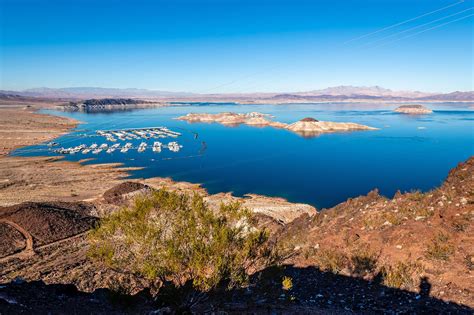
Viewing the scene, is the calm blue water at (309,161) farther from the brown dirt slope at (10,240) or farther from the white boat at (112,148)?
the brown dirt slope at (10,240)

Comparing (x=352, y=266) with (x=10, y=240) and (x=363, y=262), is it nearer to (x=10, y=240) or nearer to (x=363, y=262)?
(x=363, y=262)


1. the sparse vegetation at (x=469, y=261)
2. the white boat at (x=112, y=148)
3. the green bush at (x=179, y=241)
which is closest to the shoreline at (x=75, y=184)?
the white boat at (x=112, y=148)

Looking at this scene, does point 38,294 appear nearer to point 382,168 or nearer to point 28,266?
point 28,266

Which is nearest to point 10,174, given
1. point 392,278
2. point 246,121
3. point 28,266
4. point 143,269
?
point 28,266

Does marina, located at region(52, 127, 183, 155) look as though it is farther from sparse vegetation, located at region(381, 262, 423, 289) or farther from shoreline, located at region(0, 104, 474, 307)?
sparse vegetation, located at region(381, 262, 423, 289)

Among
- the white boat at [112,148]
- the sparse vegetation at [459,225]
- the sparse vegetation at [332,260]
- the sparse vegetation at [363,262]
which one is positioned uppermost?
the sparse vegetation at [459,225]
